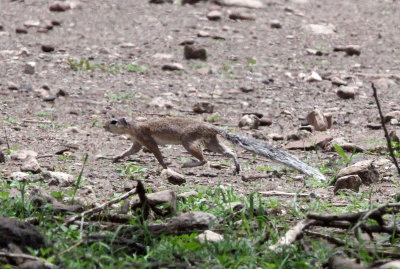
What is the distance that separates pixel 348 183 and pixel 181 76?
4897 mm

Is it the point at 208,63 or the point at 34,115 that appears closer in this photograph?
the point at 34,115

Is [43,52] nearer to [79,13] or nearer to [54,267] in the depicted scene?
[79,13]

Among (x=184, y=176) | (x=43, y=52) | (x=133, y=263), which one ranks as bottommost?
(x=43, y=52)

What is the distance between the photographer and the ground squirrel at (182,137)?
6755mm

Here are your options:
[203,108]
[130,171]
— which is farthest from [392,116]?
[130,171]

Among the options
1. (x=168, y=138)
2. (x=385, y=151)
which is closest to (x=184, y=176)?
(x=168, y=138)

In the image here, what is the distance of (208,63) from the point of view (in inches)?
412

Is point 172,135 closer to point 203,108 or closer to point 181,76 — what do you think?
point 203,108

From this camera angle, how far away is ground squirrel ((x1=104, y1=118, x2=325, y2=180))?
6.75m

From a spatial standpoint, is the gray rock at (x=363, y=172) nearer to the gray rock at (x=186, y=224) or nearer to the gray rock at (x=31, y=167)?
the gray rock at (x=186, y=224)

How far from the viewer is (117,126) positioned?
24.4 feet

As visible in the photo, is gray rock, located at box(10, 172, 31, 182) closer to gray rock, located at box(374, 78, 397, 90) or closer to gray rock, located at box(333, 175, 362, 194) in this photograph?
gray rock, located at box(333, 175, 362, 194)

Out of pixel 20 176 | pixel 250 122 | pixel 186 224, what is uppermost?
pixel 186 224

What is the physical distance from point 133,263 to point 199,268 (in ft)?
1.06
